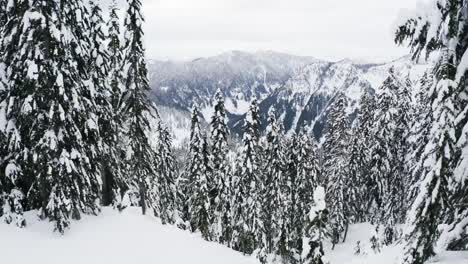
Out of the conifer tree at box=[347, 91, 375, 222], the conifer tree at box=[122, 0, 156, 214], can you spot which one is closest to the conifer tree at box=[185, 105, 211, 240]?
the conifer tree at box=[122, 0, 156, 214]

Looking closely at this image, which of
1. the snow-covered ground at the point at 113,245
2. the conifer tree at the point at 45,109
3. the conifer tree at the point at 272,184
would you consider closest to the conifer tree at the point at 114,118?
the snow-covered ground at the point at 113,245

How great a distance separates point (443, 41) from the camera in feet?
28.3

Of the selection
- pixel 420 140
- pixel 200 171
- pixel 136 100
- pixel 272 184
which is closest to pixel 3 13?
pixel 136 100

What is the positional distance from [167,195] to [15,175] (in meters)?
27.2

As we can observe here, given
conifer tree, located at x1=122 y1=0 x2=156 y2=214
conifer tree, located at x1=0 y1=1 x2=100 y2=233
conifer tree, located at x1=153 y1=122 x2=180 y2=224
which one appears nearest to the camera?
conifer tree, located at x1=0 y1=1 x2=100 y2=233

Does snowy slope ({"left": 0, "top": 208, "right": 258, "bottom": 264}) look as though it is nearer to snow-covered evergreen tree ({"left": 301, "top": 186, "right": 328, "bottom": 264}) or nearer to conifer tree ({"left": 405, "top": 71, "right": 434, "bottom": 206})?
snow-covered evergreen tree ({"left": 301, "top": 186, "right": 328, "bottom": 264})

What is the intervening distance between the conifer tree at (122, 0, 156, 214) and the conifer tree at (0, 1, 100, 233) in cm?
599

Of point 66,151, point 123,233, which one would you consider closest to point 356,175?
point 123,233

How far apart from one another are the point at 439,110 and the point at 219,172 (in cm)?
2627

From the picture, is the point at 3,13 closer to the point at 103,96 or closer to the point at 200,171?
the point at 103,96

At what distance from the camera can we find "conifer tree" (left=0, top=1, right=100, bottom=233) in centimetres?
1540

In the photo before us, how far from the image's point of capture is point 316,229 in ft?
41.6

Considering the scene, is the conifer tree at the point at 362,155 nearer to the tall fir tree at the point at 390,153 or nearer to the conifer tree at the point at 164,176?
the tall fir tree at the point at 390,153

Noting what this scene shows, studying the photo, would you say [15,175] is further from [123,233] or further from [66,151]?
[123,233]
